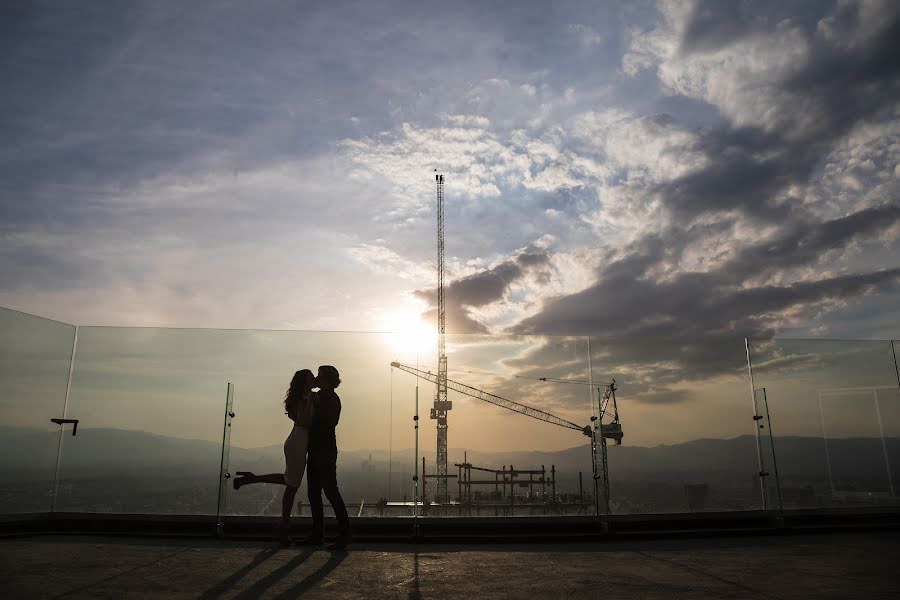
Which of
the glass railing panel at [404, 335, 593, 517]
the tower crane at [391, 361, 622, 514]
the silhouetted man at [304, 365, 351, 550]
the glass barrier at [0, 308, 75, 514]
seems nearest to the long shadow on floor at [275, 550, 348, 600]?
the silhouetted man at [304, 365, 351, 550]

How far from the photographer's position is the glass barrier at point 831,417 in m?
7.08

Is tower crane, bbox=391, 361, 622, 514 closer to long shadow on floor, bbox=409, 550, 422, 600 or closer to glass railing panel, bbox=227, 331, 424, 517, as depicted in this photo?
glass railing panel, bbox=227, 331, 424, 517

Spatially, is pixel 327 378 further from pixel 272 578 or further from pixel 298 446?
pixel 272 578

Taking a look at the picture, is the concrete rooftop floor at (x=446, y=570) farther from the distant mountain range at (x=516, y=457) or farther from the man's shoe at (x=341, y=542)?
the distant mountain range at (x=516, y=457)

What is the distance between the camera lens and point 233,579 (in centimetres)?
387

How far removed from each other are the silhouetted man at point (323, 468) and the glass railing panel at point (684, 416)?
319 cm

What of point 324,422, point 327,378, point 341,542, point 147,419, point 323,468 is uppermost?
point 327,378

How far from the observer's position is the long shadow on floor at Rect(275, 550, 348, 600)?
11.4 feet

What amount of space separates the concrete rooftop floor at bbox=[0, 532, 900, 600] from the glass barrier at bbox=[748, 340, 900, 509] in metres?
1.41

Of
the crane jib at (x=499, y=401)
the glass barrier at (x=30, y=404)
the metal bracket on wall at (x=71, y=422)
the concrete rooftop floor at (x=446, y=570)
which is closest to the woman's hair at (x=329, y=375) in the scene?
the crane jib at (x=499, y=401)

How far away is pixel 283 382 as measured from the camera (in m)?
6.56

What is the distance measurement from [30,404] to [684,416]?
7529 millimetres

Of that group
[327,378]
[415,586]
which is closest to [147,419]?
[327,378]

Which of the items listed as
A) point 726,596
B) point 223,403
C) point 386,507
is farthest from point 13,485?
point 726,596
